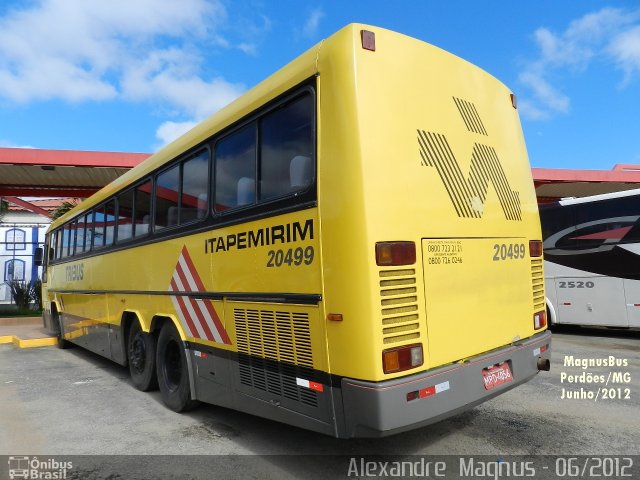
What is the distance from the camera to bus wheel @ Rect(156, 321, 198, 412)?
5336mm

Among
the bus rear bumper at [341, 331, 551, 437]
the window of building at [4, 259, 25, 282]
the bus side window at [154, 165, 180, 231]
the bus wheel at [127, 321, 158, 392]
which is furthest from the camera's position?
the window of building at [4, 259, 25, 282]

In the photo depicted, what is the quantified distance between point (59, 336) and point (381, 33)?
10825 mm

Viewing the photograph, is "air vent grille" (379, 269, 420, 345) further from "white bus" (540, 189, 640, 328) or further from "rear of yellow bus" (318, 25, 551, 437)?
"white bus" (540, 189, 640, 328)

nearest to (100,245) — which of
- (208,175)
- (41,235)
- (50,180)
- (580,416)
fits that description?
(208,175)

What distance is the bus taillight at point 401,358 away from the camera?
3.07 metres

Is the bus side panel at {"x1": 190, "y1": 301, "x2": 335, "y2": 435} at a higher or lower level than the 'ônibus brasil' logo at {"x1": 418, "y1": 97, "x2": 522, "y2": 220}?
lower

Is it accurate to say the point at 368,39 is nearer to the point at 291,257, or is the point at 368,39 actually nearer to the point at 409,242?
the point at 409,242

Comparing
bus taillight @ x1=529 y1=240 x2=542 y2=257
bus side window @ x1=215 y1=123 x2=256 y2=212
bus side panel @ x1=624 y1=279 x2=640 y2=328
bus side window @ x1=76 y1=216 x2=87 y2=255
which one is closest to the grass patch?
bus side window @ x1=76 y1=216 x2=87 y2=255

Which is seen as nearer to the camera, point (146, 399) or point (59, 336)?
point (146, 399)

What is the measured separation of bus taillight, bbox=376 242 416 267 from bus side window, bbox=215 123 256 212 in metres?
1.41

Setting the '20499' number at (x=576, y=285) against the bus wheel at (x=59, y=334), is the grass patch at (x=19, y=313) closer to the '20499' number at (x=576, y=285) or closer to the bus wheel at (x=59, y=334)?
the bus wheel at (x=59, y=334)

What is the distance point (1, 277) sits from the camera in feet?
72.4

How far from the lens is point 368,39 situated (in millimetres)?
3383

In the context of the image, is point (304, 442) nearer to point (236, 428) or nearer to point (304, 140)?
point (236, 428)
